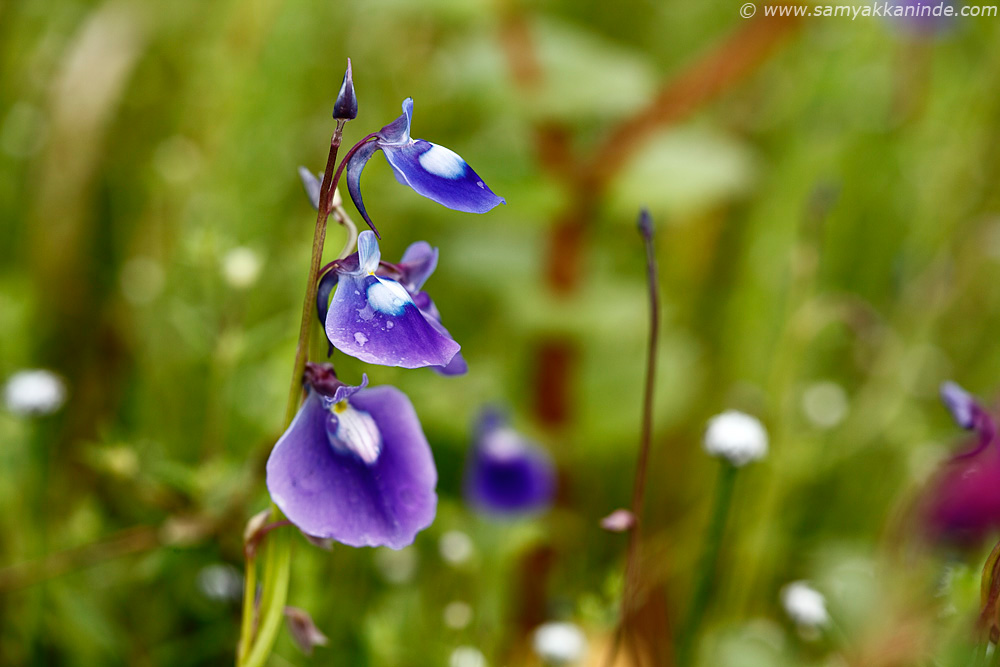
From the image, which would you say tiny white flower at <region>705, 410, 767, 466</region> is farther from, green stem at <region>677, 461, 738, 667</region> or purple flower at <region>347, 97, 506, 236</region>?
purple flower at <region>347, 97, 506, 236</region>

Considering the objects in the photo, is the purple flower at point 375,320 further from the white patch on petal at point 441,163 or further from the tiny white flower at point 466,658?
the tiny white flower at point 466,658

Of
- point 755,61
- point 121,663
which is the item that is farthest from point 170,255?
point 755,61

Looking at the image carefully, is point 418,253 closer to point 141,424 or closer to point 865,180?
point 141,424

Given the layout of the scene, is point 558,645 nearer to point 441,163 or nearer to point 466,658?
point 466,658

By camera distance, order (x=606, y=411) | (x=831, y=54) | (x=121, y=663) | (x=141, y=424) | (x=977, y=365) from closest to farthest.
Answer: (x=121, y=663) < (x=141, y=424) < (x=606, y=411) < (x=977, y=365) < (x=831, y=54)

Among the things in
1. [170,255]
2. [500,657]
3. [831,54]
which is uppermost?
[831,54]

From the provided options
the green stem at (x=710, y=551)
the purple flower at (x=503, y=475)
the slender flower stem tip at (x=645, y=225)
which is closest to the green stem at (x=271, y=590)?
the slender flower stem tip at (x=645, y=225)
